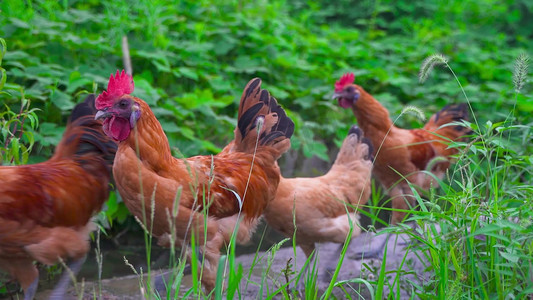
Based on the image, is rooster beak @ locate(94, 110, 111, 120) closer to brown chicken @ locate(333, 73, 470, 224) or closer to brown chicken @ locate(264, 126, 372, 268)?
brown chicken @ locate(264, 126, 372, 268)

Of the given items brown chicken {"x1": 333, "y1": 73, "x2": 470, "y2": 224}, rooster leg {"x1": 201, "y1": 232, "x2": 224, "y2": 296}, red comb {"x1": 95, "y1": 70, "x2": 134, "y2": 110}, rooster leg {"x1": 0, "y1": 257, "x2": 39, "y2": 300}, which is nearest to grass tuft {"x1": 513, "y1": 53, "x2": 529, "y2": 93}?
rooster leg {"x1": 201, "y1": 232, "x2": 224, "y2": 296}

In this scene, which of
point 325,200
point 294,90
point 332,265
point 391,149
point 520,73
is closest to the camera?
point 520,73

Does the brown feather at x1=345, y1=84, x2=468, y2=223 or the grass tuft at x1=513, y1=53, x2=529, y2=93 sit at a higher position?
the grass tuft at x1=513, y1=53, x2=529, y2=93

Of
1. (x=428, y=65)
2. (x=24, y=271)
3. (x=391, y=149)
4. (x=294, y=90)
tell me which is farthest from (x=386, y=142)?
(x=24, y=271)

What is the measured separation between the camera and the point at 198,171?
3.02 m

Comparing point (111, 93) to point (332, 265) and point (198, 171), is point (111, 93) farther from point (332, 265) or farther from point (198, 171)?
point (332, 265)

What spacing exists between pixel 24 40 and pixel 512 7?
29.9 feet

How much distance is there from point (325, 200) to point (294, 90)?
250 centimetres

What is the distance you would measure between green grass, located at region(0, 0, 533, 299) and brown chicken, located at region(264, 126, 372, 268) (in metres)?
0.28

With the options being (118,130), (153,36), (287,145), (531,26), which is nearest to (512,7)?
(531,26)

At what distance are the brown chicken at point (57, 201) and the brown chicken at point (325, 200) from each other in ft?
4.06

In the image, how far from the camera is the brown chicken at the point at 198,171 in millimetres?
2848

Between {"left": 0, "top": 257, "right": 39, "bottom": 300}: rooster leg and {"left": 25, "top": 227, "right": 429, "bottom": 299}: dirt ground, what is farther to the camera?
{"left": 25, "top": 227, "right": 429, "bottom": 299}: dirt ground

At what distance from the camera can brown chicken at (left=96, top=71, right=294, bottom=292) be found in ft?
9.34
